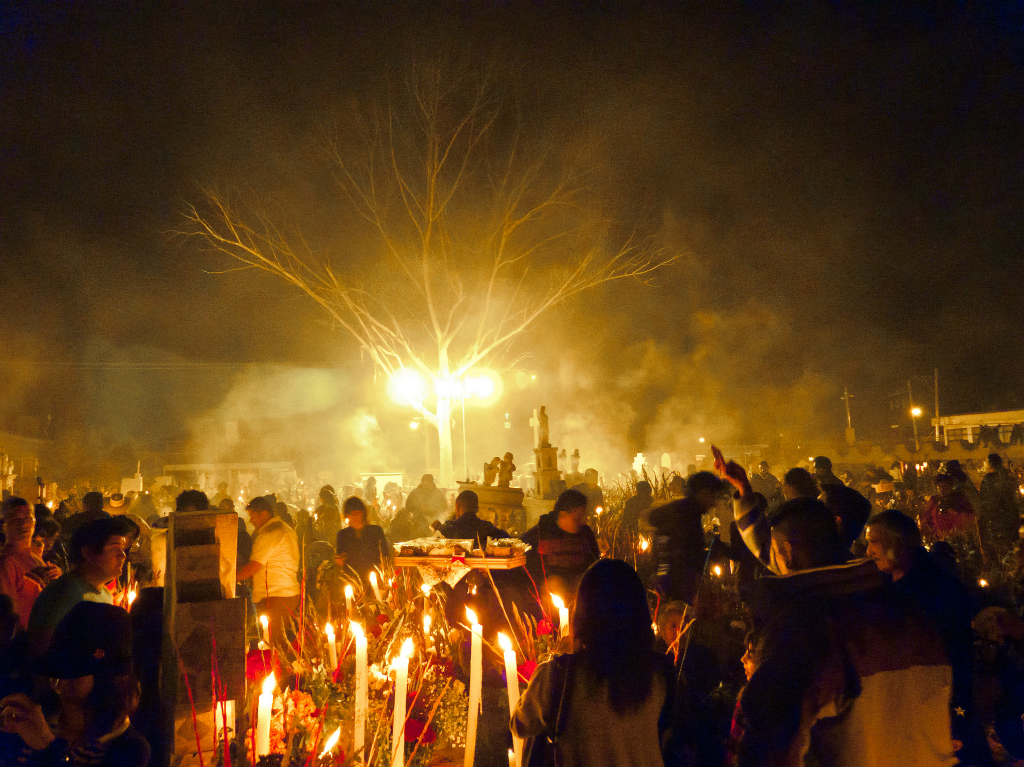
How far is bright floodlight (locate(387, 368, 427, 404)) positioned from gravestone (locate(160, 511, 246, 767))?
19.0 meters

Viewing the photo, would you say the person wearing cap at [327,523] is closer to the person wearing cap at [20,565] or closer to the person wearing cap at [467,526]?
the person wearing cap at [467,526]

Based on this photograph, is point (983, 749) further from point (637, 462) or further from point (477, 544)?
point (637, 462)

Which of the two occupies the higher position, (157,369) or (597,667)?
(157,369)

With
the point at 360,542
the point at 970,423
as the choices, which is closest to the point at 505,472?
the point at 360,542

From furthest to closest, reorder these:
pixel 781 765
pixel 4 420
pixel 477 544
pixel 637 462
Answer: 1. pixel 637 462
2. pixel 4 420
3. pixel 477 544
4. pixel 781 765

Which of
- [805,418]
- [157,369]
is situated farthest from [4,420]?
[805,418]

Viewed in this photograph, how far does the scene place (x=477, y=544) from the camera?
6484 millimetres

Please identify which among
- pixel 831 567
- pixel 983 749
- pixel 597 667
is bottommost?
pixel 983 749

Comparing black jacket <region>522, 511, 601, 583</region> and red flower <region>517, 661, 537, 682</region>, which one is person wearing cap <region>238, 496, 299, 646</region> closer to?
black jacket <region>522, 511, 601, 583</region>

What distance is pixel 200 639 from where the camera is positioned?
347cm

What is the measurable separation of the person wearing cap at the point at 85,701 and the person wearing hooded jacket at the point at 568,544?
11.9 ft

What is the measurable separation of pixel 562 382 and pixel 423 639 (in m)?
42.3

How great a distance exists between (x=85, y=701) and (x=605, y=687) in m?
2.00

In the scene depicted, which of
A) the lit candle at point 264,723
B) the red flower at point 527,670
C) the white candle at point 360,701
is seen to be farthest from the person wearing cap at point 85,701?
the red flower at point 527,670
